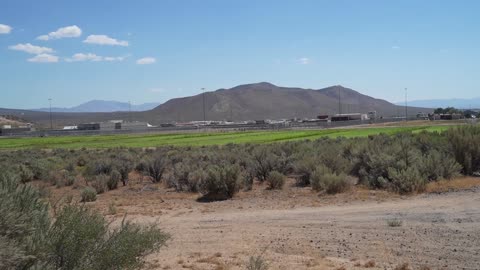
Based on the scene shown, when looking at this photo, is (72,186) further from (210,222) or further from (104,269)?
(104,269)

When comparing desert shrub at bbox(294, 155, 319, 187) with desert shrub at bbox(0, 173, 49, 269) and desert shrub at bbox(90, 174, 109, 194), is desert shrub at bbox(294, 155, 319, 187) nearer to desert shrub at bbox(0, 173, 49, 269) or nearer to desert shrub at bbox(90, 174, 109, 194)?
desert shrub at bbox(90, 174, 109, 194)

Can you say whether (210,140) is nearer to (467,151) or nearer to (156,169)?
(156,169)

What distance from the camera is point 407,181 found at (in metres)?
18.9

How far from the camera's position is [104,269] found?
6.37 meters

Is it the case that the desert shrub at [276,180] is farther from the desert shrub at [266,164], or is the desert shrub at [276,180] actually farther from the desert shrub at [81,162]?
the desert shrub at [81,162]

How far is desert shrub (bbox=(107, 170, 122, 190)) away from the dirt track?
10.9m

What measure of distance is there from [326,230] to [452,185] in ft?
30.6

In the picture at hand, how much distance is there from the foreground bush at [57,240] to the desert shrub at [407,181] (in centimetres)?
1349

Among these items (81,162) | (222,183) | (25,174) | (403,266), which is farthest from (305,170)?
(81,162)

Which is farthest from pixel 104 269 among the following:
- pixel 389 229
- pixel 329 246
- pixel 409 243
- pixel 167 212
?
pixel 167 212

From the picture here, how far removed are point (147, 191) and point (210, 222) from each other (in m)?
10.5

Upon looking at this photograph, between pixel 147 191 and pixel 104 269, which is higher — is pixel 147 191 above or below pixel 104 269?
below

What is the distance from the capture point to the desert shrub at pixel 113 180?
26312 millimetres

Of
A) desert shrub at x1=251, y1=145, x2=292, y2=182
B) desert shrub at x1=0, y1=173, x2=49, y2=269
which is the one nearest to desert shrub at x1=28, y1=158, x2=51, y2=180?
desert shrub at x1=251, y1=145, x2=292, y2=182
